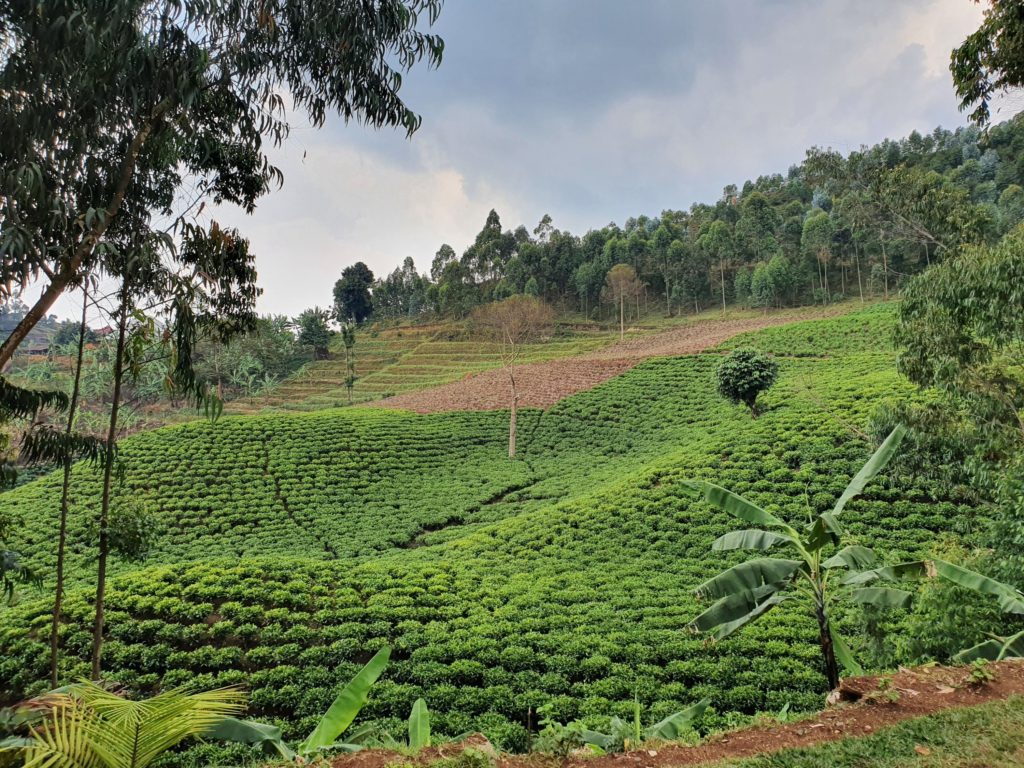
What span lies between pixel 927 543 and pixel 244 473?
22.8 m

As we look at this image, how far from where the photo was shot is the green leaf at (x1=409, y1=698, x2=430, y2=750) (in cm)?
405

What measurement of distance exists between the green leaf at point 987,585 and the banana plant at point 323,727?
223 inches

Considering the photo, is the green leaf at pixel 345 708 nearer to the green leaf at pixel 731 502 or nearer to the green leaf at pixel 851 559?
the green leaf at pixel 731 502

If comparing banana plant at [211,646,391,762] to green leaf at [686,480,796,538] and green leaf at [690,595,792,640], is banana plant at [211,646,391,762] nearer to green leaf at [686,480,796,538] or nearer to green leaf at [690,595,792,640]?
green leaf at [690,595,792,640]

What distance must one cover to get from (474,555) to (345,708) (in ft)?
32.5

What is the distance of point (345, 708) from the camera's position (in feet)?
13.2

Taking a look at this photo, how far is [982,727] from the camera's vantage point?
334 cm

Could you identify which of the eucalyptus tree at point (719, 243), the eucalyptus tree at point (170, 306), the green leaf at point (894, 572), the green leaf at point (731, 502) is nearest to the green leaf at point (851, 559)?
the green leaf at point (894, 572)

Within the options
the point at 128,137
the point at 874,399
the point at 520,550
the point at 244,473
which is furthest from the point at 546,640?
the point at 244,473

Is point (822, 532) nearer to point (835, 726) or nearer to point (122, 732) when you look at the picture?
point (835, 726)

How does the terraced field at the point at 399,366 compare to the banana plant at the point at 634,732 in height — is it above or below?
above

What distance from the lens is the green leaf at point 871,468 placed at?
5.42 metres

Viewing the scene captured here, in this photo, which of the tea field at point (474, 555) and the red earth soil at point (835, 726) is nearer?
the red earth soil at point (835, 726)

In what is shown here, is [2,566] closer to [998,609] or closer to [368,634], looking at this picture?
[368,634]
